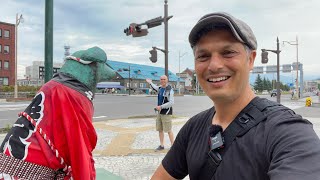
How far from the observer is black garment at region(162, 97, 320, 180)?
946 mm

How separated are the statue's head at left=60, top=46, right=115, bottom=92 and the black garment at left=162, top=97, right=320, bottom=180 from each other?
104cm

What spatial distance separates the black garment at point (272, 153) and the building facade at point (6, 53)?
58.6m

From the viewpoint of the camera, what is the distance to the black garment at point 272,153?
37.3 inches

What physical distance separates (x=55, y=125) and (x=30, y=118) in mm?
153

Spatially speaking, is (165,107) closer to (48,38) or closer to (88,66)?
(48,38)

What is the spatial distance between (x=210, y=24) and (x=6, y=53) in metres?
59.4

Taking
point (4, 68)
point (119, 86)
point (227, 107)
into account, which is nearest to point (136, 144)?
point (227, 107)

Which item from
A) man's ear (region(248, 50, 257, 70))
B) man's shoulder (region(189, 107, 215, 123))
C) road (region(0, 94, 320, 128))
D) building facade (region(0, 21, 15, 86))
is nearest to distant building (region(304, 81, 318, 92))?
building facade (region(0, 21, 15, 86))

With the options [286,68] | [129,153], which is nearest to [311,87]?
[286,68]

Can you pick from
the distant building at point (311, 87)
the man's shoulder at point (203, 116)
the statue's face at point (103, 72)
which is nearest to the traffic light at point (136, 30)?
the statue's face at point (103, 72)

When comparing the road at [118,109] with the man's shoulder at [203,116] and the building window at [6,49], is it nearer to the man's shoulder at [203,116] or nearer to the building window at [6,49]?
the man's shoulder at [203,116]

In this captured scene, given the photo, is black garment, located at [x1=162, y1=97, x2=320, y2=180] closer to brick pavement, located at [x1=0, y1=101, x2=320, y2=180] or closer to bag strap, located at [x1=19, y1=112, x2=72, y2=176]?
bag strap, located at [x1=19, y1=112, x2=72, y2=176]

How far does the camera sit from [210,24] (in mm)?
1304

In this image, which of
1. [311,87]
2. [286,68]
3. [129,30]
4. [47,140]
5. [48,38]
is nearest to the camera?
[47,140]
